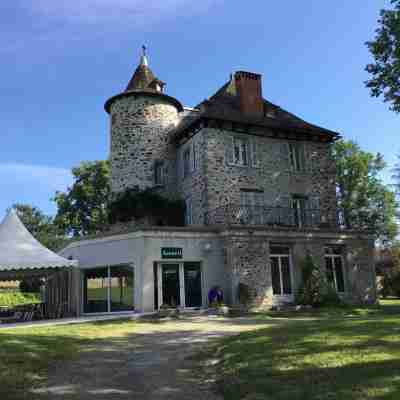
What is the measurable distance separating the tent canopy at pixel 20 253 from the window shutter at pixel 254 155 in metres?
9.95

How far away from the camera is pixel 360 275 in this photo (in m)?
21.4

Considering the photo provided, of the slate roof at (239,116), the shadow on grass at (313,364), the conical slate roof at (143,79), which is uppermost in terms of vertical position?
the conical slate roof at (143,79)

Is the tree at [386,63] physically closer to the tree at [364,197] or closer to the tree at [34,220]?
the tree at [364,197]

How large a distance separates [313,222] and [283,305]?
6.00 metres

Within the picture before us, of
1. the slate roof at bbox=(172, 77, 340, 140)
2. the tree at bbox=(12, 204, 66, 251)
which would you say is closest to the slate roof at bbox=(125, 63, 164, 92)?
the slate roof at bbox=(172, 77, 340, 140)

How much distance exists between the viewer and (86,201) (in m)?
36.1

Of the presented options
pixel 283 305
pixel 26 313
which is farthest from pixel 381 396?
pixel 26 313

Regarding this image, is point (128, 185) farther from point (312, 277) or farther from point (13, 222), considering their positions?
point (312, 277)

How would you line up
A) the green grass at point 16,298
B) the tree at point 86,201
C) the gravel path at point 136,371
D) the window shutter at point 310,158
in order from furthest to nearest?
the tree at point 86,201, the green grass at point 16,298, the window shutter at point 310,158, the gravel path at point 136,371

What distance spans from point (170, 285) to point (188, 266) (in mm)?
1099

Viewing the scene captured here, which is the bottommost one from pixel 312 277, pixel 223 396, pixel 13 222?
pixel 223 396

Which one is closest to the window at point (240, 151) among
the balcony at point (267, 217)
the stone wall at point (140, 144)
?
the balcony at point (267, 217)

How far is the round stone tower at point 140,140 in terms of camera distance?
23.8m

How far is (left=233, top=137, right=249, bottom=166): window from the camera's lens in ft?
73.7
